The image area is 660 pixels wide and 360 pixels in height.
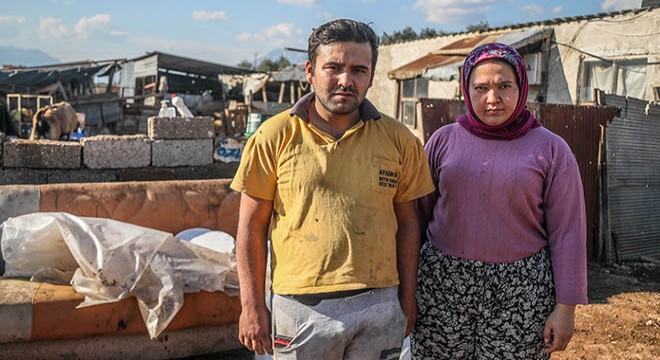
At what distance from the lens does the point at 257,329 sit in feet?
6.19

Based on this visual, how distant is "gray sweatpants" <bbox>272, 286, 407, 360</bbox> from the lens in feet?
5.79

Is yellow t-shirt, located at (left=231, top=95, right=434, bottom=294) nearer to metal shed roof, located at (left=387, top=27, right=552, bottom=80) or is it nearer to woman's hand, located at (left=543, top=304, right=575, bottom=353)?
woman's hand, located at (left=543, top=304, right=575, bottom=353)

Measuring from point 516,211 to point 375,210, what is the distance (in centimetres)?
57

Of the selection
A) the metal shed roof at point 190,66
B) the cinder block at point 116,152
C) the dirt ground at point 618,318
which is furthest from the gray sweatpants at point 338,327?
the metal shed roof at point 190,66

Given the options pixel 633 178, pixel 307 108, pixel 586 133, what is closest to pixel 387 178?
pixel 307 108

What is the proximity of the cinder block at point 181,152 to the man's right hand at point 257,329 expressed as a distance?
173 inches

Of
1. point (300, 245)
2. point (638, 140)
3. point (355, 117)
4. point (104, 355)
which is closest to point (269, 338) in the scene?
point (300, 245)

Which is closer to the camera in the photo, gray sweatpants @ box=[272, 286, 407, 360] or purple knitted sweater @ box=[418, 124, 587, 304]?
gray sweatpants @ box=[272, 286, 407, 360]

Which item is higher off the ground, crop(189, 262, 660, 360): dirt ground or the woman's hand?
the woman's hand

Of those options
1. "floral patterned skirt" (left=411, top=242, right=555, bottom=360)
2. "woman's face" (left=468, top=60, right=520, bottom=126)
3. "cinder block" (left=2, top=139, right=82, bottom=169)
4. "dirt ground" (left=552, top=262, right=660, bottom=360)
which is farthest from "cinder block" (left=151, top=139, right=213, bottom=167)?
"woman's face" (left=468, top=60, right=520, bottom=126)

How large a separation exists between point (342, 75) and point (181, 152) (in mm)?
4643

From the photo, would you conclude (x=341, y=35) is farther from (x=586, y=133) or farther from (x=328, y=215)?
(x=586, y=133)

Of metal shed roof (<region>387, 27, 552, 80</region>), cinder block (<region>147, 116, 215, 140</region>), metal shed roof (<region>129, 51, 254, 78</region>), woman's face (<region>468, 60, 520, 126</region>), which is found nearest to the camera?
woman's face (<region>468, 60, 520, 126</region>)

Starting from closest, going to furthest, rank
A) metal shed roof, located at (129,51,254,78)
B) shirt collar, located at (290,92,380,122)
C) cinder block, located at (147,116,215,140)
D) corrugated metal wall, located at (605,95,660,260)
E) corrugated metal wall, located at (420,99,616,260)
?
1. shirt collar, located at (290,92,380,122)
2. cinder block, located at (147,116,215,140)
3. corrugated metal wall, located at (420,99,616,260)
4. corrugated metal wall, located at (605,95,660,260)
5. metal shed roof, located at (129,51,254,78)
